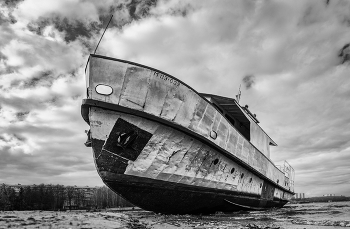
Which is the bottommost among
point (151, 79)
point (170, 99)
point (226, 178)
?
point (226, 178)

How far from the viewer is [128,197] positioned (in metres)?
6.52

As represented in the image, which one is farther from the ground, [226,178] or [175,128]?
[175,128]

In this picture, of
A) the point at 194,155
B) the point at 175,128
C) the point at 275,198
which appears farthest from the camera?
the point at 275,198

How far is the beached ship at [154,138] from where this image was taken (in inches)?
234

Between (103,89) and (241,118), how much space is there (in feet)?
22.6

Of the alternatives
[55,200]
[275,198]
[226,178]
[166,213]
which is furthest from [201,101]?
[55,200]

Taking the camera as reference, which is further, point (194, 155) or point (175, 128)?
point (194, 155)

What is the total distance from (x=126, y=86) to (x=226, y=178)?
15.7ft

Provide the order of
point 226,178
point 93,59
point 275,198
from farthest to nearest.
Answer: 1. point 275,198
2. point 226,178
3. point 93,59

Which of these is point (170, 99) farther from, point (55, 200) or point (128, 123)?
point (55, 200)

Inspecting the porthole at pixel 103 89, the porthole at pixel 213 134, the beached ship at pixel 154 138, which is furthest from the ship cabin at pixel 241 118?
the porthole at pixel 103 89

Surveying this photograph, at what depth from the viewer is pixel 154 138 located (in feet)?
20.6

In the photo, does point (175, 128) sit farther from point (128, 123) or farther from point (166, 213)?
point (166, 213)

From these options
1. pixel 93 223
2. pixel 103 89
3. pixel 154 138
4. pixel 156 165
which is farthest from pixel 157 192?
pixel 103 89
